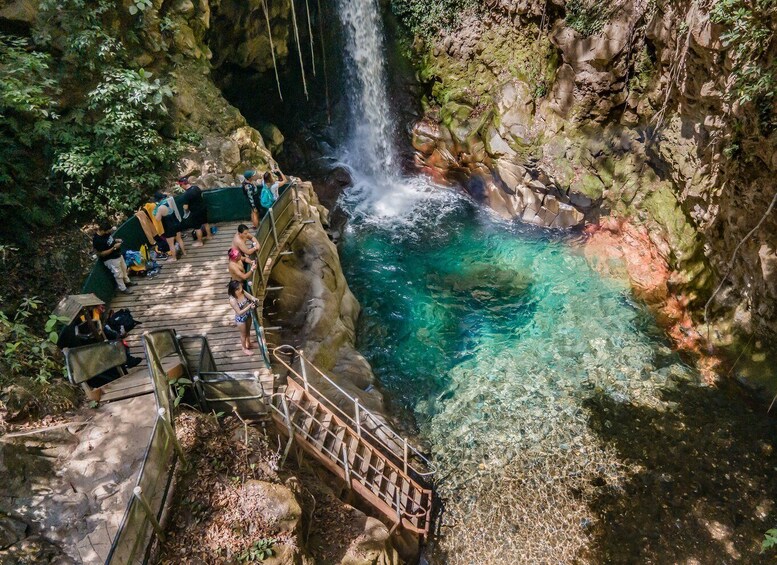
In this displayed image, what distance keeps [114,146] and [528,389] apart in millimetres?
12432

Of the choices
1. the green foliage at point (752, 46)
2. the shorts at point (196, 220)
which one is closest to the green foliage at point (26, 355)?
the shorts at point (196, 220)

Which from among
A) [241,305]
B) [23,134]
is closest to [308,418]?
[241,305]

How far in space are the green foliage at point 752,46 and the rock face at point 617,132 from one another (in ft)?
0.90

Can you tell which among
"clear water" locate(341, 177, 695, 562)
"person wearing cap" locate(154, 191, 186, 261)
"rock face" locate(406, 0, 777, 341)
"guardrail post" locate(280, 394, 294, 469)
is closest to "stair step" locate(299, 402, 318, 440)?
"guardrail post" locate(280, 394, 294, 469)

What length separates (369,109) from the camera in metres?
23.0

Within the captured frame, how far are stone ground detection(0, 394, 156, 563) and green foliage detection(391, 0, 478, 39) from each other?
19.6m

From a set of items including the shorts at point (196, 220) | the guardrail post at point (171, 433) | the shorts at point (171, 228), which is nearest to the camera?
the guardrail post at point (171, 433)

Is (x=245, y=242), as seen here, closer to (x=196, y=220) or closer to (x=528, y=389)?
(x=196, y=220)

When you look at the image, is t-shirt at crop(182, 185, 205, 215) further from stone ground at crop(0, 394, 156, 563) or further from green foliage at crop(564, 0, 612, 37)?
green foliage at crop(564, 0, 612, 37)

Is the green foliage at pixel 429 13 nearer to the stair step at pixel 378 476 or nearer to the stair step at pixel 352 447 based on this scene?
the stair step at pixel 352 447

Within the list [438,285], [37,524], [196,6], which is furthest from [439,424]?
[196,6]

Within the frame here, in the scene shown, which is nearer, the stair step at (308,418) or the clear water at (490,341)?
the stair step at (308,418)

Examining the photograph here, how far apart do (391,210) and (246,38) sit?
28.5 feet

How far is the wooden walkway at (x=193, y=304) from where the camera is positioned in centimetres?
884
